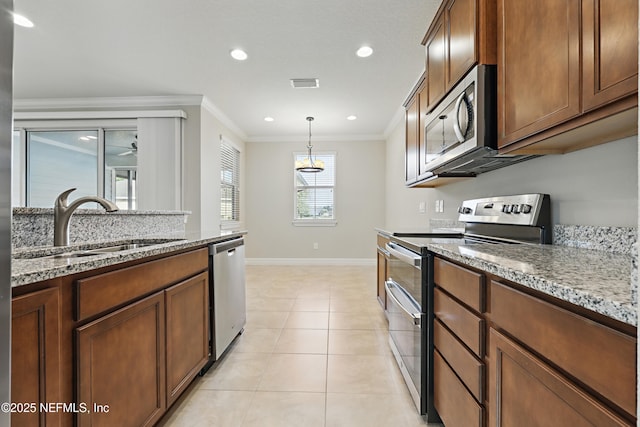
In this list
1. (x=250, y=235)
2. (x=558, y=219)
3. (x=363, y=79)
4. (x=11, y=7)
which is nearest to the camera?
(x=11, y=7)

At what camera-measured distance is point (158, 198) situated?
13.4 ft

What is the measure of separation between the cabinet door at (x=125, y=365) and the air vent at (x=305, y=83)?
289cm

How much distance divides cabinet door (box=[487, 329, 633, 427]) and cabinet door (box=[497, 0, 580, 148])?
786 millimetres

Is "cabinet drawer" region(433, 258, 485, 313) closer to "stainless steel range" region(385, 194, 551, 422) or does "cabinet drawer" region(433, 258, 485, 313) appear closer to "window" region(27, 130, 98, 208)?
"stainless steel range" region(385, 194, 551, 422)

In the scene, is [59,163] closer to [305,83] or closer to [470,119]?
[305,83]

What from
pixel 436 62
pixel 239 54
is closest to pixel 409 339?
pixel 436 62

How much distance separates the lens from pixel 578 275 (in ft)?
2.32

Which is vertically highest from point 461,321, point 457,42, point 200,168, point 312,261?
point 457,42

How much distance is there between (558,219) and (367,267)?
4.40 metres

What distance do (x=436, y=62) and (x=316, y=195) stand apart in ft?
13.6

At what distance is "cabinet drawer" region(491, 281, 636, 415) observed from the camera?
1.68 ft

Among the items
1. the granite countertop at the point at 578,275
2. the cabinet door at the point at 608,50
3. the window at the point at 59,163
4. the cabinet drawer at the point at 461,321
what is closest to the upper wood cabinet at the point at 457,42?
the cabinet door at the point at 608,50

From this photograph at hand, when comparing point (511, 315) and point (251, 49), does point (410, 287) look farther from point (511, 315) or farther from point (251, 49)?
point (251, 49)

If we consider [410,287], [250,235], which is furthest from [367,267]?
[410,287]
